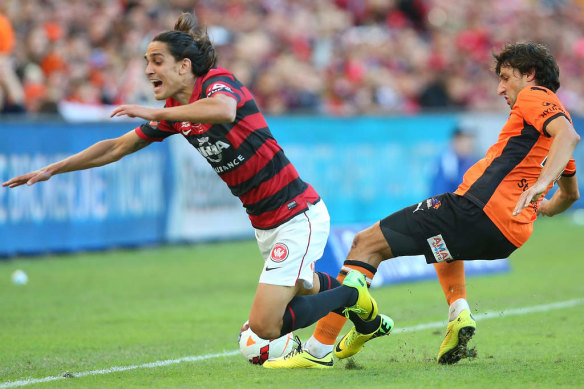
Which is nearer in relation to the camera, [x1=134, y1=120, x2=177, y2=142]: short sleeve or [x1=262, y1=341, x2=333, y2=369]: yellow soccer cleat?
[x1=134, y1=120, x2=177, y2=142]: short sleeve

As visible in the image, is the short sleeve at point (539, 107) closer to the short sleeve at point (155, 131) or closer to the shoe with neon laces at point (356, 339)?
the shoe with neon laces at point (356, 339)

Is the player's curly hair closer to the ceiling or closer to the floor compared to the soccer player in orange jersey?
closer to the ceiling

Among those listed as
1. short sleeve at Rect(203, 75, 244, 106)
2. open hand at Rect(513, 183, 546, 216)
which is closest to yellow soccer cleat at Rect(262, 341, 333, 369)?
open hand at Rect(513, 183, 546, 216)

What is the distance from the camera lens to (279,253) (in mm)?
5914

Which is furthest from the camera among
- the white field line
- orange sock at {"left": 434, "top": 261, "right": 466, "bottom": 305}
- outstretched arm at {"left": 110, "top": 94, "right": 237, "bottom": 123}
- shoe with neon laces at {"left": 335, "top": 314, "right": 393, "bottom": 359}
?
orange sock at {"left": 434, "top": 261, "right": 466, "bottom": 305}

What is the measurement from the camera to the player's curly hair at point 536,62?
6.24 metres

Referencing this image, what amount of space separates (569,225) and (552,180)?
1347 cm

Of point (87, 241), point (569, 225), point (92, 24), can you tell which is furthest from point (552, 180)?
point (569, 225)

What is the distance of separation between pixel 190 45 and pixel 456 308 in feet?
8.50

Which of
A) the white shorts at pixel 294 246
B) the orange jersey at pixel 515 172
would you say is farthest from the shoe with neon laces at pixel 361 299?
the orange jersey at pixel 515 172

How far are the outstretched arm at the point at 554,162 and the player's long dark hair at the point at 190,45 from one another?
7.07 feet

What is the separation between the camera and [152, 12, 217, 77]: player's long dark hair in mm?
5840

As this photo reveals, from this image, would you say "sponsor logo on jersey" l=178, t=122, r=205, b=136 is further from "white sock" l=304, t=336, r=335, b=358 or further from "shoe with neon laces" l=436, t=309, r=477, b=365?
"shoe with neon laces" l=436, t=309, r=477, b=365

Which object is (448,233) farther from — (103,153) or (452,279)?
(103,153)
